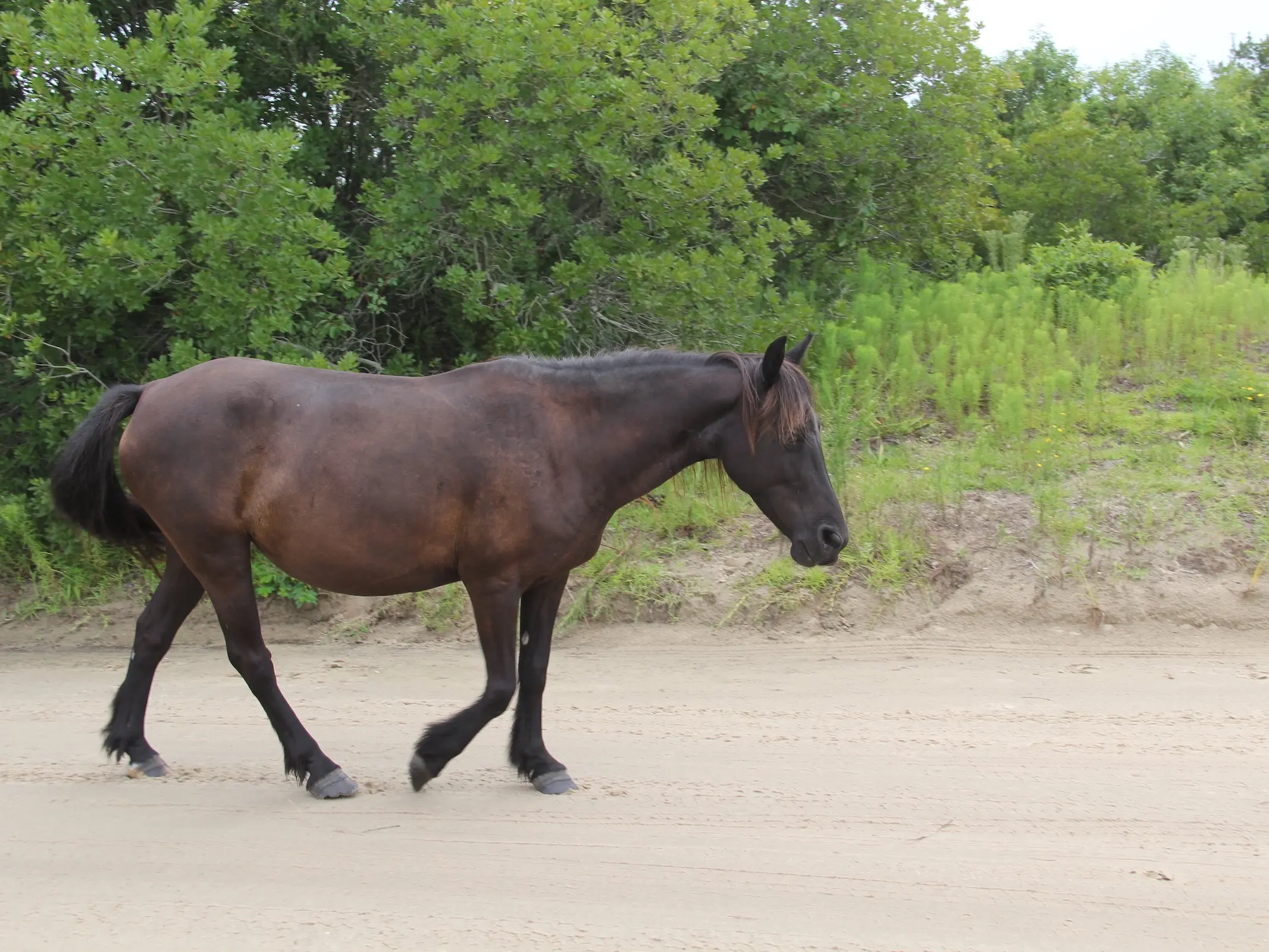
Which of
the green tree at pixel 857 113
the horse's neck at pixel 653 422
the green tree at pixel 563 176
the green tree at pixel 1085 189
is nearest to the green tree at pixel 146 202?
the green tree at pixel 563 176

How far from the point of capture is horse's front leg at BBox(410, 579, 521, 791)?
4500 mm

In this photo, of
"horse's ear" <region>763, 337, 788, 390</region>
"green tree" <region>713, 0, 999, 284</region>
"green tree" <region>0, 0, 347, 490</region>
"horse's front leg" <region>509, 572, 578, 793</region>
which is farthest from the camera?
"green tree" <region>713, 0, 999, 284</region>

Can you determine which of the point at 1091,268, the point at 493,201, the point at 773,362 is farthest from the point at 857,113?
the point at 773,362

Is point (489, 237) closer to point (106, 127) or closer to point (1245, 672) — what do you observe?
point (106, 127)

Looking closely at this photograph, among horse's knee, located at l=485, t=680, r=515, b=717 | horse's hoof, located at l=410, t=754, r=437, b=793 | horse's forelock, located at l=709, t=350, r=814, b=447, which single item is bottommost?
horse's hoof, located at l=410, t=754, r=437, b=793

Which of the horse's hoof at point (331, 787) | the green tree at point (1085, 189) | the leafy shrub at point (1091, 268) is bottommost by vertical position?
the horse's hoof at point (331, 787)

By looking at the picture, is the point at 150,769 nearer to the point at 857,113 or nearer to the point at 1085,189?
the point at 857,113

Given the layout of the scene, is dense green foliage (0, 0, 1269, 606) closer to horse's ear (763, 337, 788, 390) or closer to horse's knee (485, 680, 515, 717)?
horse's knee (485, 680, 515, 717)

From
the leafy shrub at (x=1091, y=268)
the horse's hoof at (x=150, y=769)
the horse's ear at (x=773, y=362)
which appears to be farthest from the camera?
the leafy shrub at (x=1091, y=268)

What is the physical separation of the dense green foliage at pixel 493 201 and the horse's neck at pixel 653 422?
307 cm

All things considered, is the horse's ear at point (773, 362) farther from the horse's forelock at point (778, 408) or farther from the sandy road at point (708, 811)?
the sandy road at point (708, 811)

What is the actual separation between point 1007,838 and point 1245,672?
9.15 ft

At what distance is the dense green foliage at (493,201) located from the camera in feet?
23.9

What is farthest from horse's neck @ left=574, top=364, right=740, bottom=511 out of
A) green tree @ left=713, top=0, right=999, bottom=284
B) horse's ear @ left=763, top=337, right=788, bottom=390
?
green tree @ left=713, top=0, right=999, bottom=284
